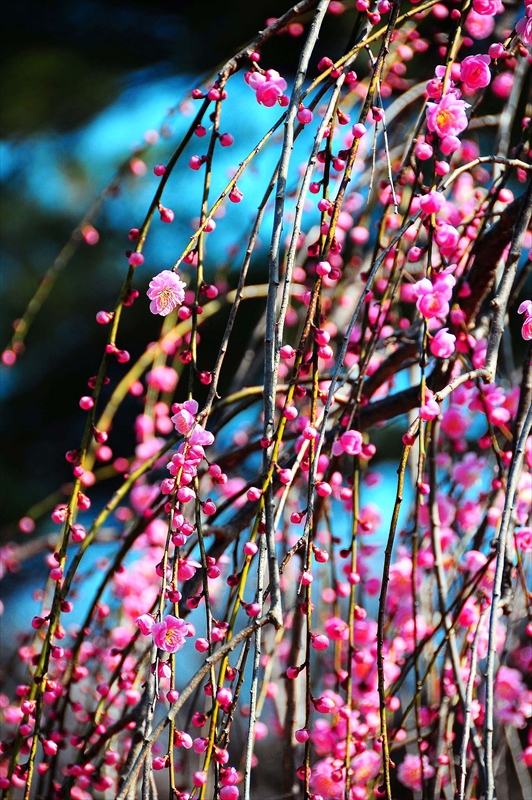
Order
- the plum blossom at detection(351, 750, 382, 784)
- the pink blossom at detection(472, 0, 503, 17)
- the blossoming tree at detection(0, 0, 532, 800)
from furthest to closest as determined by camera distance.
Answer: the plum blossom at detection(351, 750, 382, 784), the pink blossom at detection(472, 0, 503, 17), the blossoming tree at detection(0, 0, 532, 800)

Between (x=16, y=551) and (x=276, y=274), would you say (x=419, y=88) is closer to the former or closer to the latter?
(x=276, y=274)

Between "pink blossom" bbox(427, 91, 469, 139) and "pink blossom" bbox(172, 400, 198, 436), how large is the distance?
1.14 feet

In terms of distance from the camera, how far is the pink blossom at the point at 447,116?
0.82 metres

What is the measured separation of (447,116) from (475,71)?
113mm

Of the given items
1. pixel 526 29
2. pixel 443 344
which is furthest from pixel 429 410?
pixel 526 29

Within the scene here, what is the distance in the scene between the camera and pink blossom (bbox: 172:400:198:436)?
77 cm

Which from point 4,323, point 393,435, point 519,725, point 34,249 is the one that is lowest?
point 519,725

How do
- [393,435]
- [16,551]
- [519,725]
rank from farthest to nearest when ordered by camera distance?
1. [393,435]
2. [16,551]
3. [519,725]

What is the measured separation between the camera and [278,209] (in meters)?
0.72

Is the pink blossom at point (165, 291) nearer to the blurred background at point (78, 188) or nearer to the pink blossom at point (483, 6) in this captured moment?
the pink blossom at point (483, 6)

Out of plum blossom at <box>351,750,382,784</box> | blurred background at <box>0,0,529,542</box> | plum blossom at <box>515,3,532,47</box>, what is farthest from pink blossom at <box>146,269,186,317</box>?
blurred background at <box>0,0,529,542</box>

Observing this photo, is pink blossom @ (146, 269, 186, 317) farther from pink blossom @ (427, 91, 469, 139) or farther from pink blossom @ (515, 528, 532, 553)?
pink blossom @ (515, 528, 532, 553)

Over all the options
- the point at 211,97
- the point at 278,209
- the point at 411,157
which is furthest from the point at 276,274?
the point at 411,157

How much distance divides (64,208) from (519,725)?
120 inches
